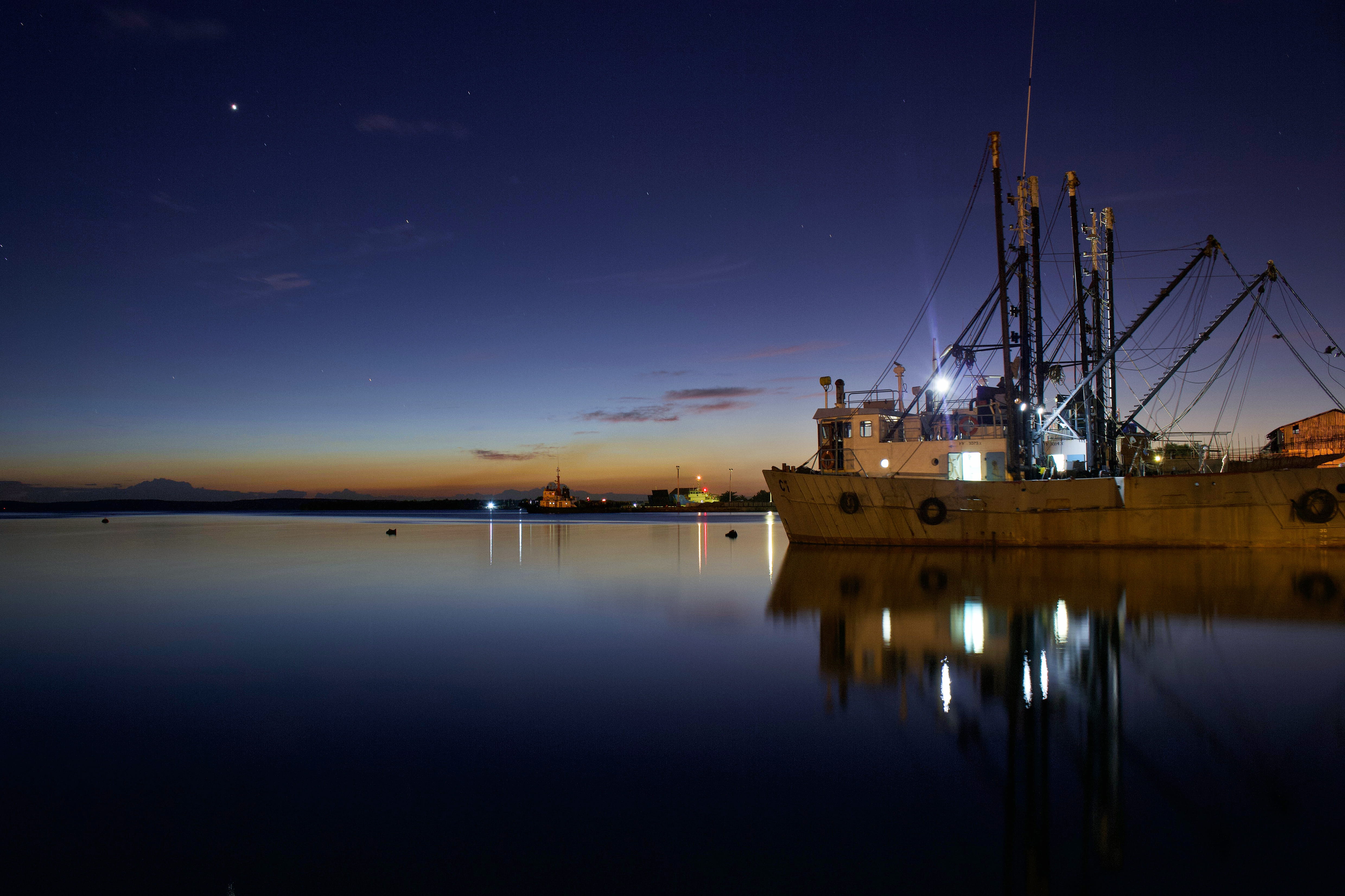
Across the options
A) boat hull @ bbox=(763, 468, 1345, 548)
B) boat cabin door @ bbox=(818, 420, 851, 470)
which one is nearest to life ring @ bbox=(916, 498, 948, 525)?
boat hull @ bbox=(763, 468, 1345, 548)

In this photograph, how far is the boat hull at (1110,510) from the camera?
26156mm

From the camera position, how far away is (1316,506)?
2598 cm

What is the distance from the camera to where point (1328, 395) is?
2659cm

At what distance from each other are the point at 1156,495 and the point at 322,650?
91.7 ft

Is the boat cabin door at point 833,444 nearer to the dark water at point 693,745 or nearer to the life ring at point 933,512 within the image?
the life ring at point 933,512

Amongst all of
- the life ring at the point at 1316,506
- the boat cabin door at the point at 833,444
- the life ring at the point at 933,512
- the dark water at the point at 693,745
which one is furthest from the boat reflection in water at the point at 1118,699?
the boat cabin door at the point at 833,444

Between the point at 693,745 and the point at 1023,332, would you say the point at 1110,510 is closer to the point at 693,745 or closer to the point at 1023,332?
the point at 1023,332

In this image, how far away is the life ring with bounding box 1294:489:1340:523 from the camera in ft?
84.9

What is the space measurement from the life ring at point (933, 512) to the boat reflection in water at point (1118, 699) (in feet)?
24.5

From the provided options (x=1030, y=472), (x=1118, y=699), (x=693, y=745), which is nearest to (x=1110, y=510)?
(x=1030, y=472)

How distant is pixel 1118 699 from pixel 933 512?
63.9 ft

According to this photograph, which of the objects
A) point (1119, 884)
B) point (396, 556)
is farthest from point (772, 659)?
point (396, 556)

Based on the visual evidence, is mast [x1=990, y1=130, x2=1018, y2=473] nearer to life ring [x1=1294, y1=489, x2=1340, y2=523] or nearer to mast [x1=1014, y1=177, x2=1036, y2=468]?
mast [x1=1014, y1=177, x2=1036, y2=468]

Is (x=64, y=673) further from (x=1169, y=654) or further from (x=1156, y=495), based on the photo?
(x=1156, y=495)
